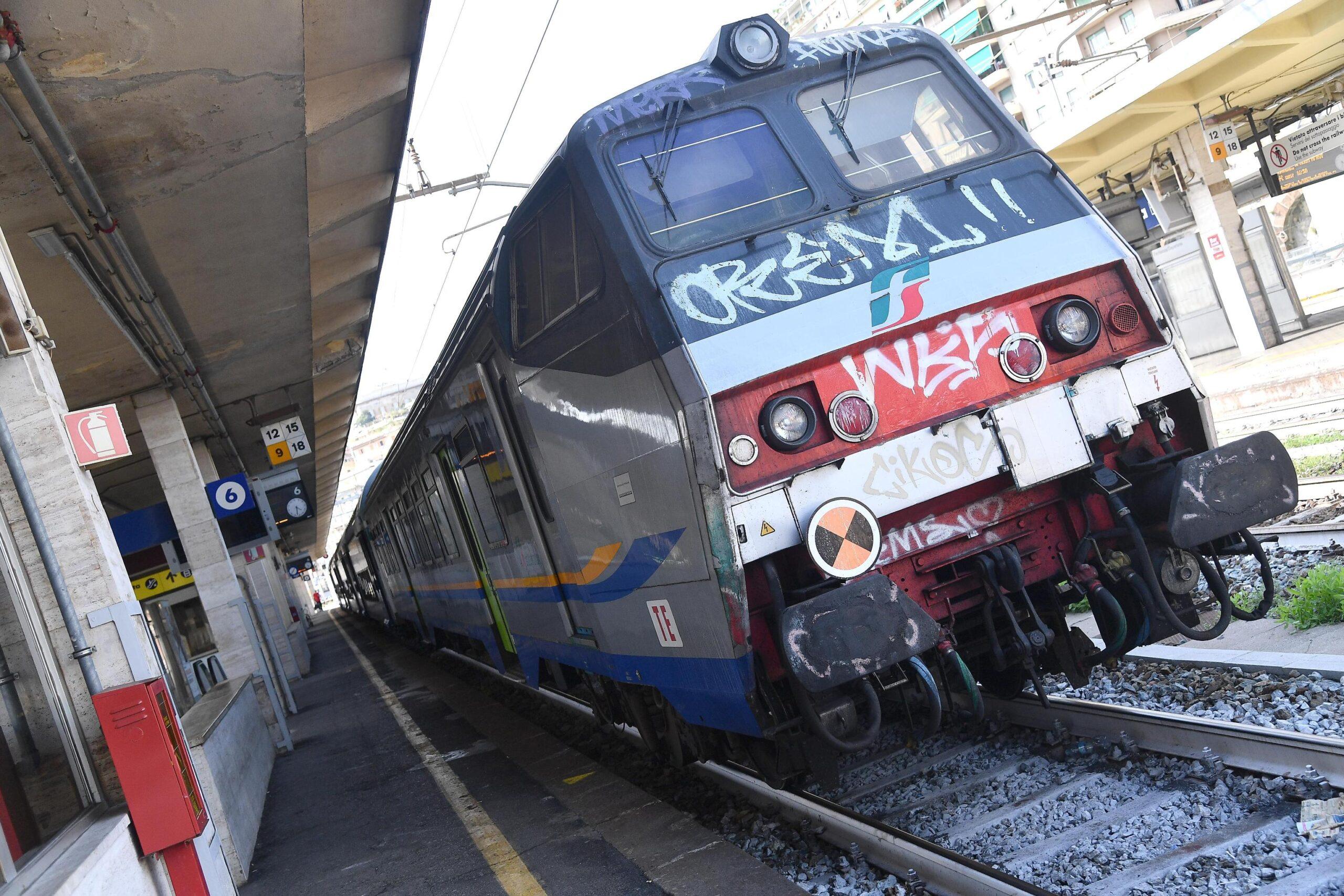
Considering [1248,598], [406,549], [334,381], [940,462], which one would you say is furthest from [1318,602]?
[334,381]

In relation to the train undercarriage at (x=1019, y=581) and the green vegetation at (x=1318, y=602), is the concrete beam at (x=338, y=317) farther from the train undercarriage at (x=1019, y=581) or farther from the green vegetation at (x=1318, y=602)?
the green vegetation at (x=1318, y=602)

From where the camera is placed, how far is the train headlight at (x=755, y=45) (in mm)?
5082

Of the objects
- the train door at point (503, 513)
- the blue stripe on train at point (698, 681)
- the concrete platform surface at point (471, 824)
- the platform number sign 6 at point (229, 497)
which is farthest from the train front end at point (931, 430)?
the platform number sign 6 at point (229, 497)

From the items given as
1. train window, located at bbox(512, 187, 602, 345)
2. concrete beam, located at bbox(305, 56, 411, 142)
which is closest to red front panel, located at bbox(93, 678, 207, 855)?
train window, located at bbox(512, 187, 602, 345)

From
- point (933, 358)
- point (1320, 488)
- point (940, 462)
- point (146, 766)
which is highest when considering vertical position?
point (933, 358)

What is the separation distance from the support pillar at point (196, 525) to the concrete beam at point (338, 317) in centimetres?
201

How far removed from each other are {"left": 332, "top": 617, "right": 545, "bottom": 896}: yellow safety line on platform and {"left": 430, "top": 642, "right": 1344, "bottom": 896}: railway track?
123 cm

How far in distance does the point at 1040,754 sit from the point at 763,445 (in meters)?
1.95

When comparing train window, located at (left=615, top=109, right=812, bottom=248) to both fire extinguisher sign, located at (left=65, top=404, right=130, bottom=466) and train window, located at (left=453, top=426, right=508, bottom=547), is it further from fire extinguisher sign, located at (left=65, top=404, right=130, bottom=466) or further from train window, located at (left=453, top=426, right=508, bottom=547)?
fire extinguisher sign, located at (left=65, top=404, right=130, bottom=466)

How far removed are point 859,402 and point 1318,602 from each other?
10.3 ft

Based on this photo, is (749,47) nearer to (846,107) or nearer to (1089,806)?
(846,107)

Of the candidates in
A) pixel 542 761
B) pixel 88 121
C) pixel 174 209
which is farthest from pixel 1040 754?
pixel 174 209

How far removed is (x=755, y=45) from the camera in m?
5.11

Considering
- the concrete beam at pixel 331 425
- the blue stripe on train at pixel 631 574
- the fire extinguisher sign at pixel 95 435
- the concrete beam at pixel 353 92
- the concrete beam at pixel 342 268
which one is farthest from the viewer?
the concrete beam at pixel 331 425
